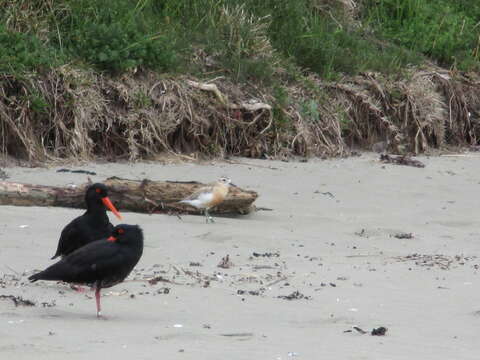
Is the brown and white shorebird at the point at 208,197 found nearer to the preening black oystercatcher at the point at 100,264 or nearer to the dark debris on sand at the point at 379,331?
the preening black oystercatcher at the point at 100,264

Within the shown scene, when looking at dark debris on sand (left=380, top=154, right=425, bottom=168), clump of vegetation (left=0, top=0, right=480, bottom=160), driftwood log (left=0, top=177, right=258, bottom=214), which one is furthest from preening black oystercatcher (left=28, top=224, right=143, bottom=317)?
dark debris on sand (left=380, top=154, right=425, bottom=168)

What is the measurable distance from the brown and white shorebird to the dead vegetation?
2861 millimetres

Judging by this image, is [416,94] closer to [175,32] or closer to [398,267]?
[175,32]

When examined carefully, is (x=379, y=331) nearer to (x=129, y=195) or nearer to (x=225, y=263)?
(x=225, y=263)

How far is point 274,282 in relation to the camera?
7344 millimetres

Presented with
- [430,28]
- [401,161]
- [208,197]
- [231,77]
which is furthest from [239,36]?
[208,197]

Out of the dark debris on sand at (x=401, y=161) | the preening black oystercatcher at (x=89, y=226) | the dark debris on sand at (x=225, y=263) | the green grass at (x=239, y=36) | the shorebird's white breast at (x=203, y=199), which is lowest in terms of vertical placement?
the dark debris on sand at (x=401, y=161)

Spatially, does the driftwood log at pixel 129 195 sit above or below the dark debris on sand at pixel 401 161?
above

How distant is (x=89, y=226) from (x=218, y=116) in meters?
6.13

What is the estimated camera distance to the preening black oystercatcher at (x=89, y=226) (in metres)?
7.55

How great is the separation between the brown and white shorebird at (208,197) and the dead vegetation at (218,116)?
2861 millimetres

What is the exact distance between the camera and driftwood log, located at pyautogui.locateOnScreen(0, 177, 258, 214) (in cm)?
939

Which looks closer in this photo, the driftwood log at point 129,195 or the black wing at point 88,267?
the black wing at point 88,267

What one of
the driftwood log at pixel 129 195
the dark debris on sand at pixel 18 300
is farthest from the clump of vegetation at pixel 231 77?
the dark debris on sand at pixel 18 300
